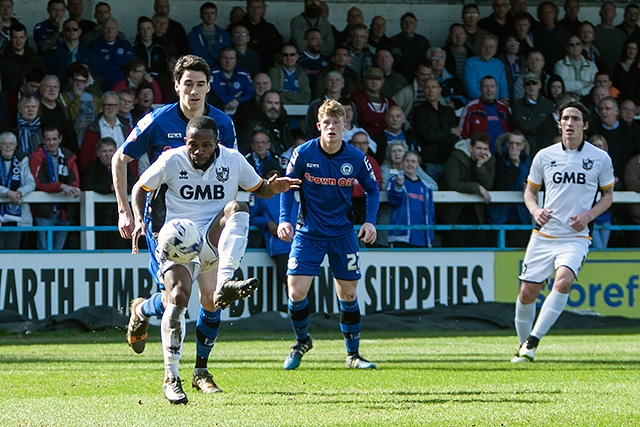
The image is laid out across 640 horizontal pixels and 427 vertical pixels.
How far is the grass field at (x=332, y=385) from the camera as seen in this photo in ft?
23.5

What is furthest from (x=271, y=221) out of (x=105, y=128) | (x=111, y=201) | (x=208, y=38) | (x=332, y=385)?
(x=332, y=385)

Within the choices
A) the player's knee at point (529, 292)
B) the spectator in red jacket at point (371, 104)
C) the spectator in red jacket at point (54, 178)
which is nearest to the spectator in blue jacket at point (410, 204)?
the spectator in red jacket at point (371, 104)

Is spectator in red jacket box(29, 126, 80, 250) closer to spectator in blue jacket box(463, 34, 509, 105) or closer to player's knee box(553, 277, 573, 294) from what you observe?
spectator in blue jacket box(463, 34, 509, 105)

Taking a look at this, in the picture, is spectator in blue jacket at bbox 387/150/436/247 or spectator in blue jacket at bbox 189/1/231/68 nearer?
spectator in blue jacket at bbox 387/150/436/247

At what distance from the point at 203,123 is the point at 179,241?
2.70 ft

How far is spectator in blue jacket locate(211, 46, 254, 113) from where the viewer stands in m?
17.2

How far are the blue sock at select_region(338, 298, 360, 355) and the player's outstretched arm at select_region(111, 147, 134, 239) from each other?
2.96 m

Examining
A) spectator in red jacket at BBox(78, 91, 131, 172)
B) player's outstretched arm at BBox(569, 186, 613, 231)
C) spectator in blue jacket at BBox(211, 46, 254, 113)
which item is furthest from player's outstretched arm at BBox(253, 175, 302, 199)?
spectator in blue jacket at BBox(211, 46, 254, 113)

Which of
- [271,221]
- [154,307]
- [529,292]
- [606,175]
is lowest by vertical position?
[529,292]

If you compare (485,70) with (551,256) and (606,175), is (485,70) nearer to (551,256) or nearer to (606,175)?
(606,175)

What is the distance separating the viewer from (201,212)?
819 cm

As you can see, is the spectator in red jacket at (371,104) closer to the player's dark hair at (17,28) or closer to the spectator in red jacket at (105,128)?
the spectator in red jacket at (105,128)

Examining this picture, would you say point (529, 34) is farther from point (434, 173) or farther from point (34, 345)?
point (34, 345)

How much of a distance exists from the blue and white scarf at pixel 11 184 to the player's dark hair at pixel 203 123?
8163 mm
